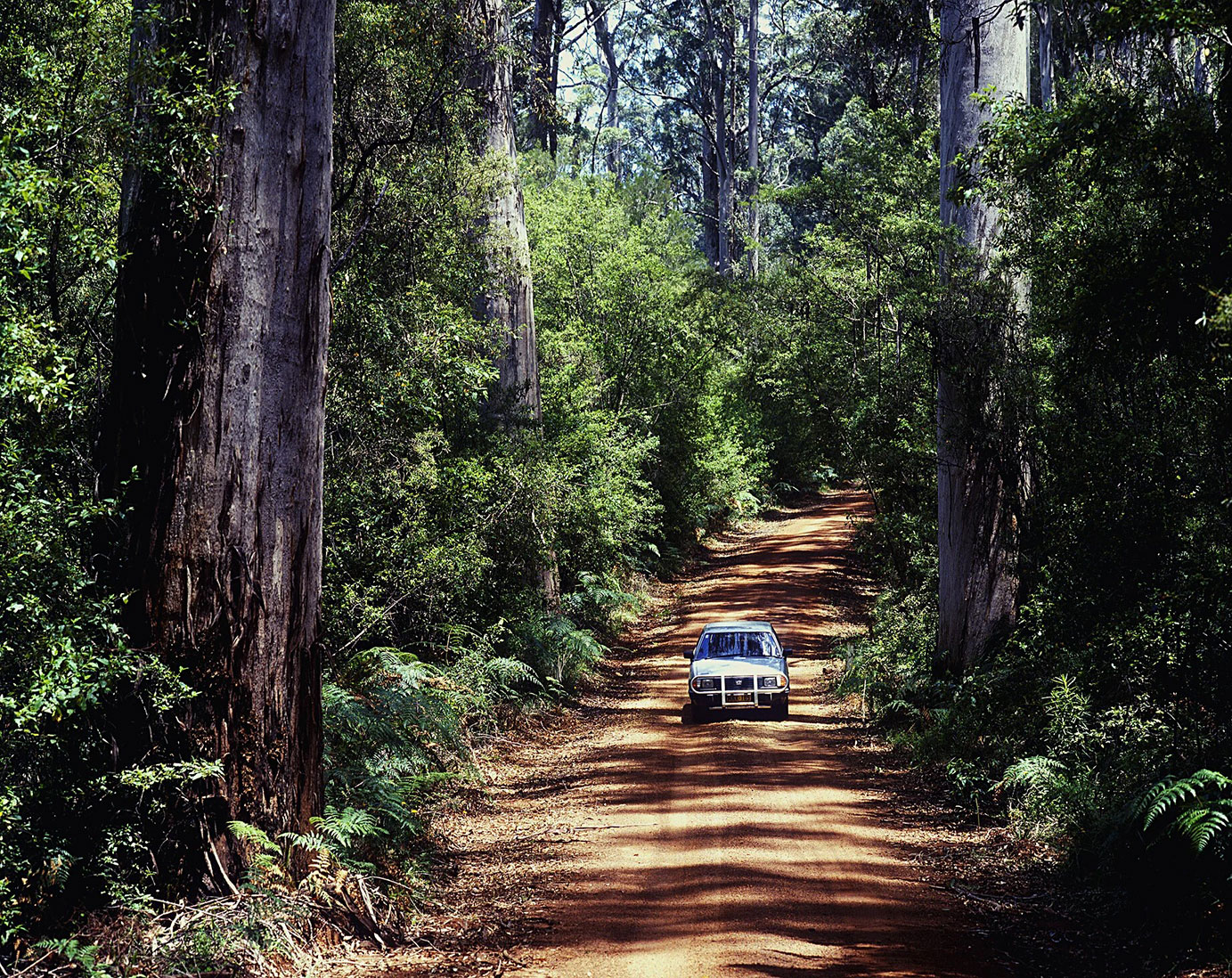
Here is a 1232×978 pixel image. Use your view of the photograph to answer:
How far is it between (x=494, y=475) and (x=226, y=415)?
30.9 feet

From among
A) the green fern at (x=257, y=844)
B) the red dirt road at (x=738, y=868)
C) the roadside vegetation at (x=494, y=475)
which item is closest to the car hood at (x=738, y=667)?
the red dirt road at (x=738, y=868)

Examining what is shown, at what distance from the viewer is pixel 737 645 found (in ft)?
56.4

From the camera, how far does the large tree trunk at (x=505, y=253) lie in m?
16.8

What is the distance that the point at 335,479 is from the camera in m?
12.6

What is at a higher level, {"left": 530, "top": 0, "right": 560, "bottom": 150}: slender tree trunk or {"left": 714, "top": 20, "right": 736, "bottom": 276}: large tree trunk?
{"left": 714, "top": 20, "right": 736, "bottom": 276}: large tree trunk

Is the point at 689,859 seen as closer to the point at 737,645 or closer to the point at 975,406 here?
the point at 975,406

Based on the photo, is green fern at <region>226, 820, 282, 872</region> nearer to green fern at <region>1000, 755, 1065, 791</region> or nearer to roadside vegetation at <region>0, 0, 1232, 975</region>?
roadside vegetation at <region>0, 0, 1232, 975</region>

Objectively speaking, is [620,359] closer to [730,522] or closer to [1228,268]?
[730,522]

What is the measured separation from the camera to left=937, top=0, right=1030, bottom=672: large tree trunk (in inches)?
543

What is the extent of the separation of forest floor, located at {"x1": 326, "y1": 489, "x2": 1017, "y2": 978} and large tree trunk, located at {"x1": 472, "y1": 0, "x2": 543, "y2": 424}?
5248mm

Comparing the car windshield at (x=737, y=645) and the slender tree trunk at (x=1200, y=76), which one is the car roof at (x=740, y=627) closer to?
the car windshield at (x=737, y=645)

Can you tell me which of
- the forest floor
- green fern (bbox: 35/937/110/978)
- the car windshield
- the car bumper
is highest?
the car windshield

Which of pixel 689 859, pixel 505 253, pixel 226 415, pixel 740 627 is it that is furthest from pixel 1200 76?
pixel 226 415

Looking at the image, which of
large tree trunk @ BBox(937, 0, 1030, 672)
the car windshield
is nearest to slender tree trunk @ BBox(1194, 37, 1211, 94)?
large tree trunk @ BBox(937, 0, 1030, 672)
